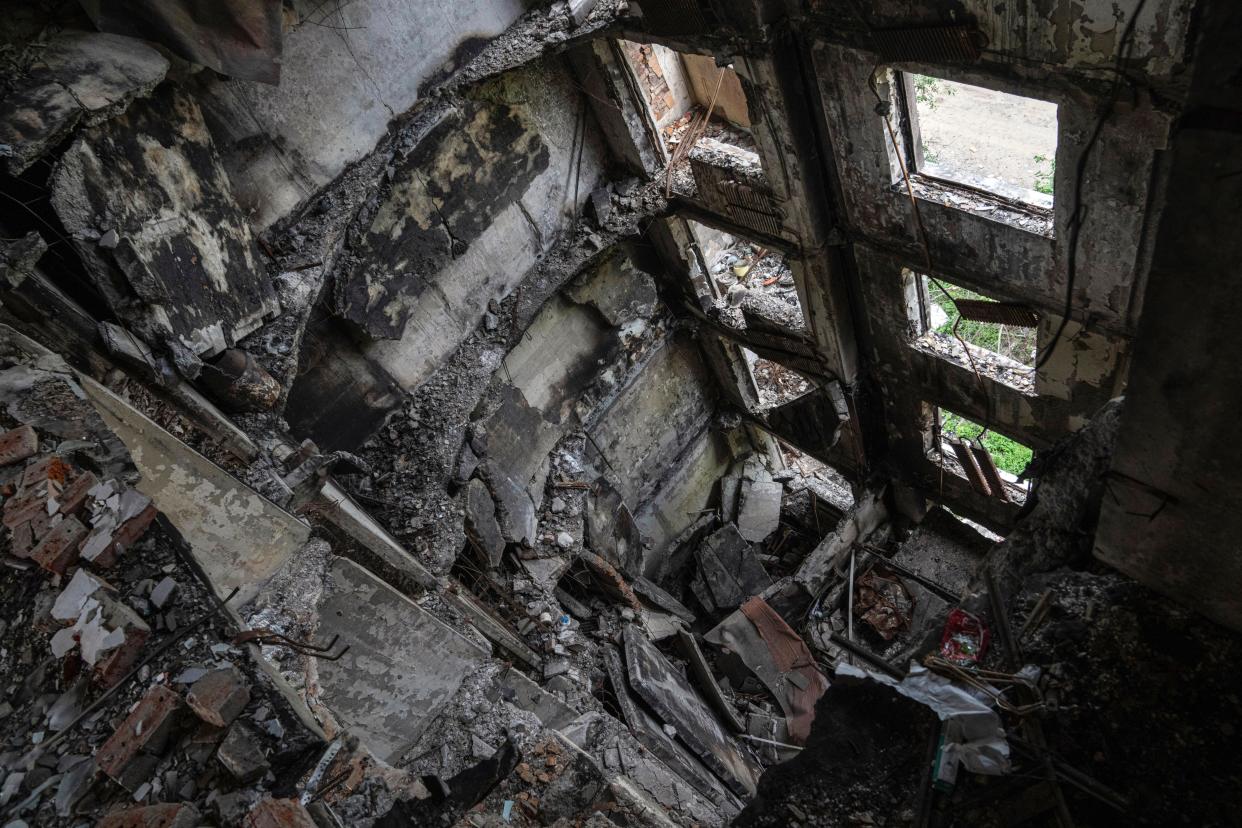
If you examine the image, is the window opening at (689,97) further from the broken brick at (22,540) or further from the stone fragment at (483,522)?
the broken brick at (22,540)

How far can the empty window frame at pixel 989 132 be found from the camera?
1238 cm

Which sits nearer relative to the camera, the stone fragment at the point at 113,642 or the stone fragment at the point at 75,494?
the stone fragment at the point at 113,642

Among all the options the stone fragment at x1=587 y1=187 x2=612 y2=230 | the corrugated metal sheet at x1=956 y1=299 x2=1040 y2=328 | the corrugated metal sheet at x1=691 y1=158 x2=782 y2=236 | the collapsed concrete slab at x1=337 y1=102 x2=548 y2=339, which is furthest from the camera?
the stone fragment at x1=587 y1=187 x2=612 y2=230

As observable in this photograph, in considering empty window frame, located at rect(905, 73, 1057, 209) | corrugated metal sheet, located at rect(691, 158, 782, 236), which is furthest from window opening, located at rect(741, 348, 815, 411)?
empty window frame, located at rect(905, 73, 1057, 209)

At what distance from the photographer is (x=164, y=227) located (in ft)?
15.8

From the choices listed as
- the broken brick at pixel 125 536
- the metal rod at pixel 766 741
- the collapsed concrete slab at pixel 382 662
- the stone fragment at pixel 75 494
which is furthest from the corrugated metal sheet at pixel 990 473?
the stone fragment at pixel 75 494

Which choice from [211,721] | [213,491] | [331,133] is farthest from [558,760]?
[331,133]

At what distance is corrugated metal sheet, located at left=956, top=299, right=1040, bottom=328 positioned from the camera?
704cm

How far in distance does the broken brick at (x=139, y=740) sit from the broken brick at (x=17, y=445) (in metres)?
1.34

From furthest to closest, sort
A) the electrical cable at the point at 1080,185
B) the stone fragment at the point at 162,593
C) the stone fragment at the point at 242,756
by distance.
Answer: the electrical cable at the point at 1080,185 → the stone fragment at the point at 162,593 → the stone fragment at the point at 242,756

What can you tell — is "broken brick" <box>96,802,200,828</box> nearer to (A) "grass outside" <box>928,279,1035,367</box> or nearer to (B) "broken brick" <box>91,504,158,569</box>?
(B) "broken brick" <box>91,504,158,569</box>

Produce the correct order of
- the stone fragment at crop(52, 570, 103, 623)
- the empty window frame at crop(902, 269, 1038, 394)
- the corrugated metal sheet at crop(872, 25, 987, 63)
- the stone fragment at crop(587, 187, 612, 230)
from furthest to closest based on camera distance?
the stone fragment at crop(587, 187, 612, 230) → the empty window frame at crop(902, 269, 1038, 394) → the corrugated metal sheet at crop(872, 25, 987, 63) → the stone fragment at crop(52, 570, 103, 623)

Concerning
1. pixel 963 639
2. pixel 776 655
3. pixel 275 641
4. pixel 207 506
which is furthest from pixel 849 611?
pixel 207 506

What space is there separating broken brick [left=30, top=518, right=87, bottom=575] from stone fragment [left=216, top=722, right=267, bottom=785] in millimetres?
1115
